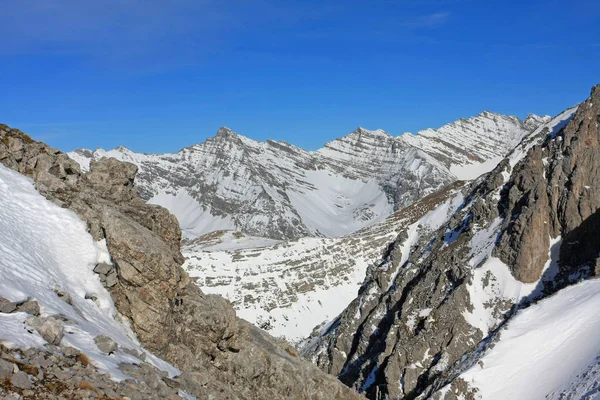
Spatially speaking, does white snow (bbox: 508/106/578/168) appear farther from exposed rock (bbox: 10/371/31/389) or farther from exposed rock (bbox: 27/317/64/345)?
exposed rock (bbox: 10/371/31/389)

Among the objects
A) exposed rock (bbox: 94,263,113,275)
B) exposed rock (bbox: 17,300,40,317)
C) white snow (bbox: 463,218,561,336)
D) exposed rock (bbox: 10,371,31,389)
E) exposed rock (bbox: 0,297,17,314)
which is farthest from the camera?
white snow (bbox: 463,218,561,336)

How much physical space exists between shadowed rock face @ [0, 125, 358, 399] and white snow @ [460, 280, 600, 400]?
23033 millimetres

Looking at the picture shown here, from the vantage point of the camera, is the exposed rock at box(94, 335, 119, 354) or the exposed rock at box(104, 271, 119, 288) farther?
the exposed rock at box(104, 271, 119, 288)

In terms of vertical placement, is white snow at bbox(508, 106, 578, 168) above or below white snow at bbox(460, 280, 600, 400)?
above

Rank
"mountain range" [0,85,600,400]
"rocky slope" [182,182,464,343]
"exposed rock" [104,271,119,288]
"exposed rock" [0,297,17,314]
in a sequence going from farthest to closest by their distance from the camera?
"rocky slope" [182,182,464,343] < "exposed rock" [104,271,119,288] < "mountain range" [0,85,600,400] < "exposed rock" [0,297,17,314]

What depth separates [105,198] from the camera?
27.8 metres

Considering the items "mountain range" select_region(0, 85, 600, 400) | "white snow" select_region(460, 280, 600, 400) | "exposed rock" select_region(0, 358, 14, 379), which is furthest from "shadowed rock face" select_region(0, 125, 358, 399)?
"white snow" select_region(460, 280, 600, 400)

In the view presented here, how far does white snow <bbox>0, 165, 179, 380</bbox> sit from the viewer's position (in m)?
15.9

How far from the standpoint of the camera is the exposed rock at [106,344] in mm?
16531

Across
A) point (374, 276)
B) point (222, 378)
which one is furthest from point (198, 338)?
point (374, 276)

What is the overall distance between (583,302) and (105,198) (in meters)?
45.4

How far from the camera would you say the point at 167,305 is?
23.0 metres

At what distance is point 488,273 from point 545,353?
24.2 meters

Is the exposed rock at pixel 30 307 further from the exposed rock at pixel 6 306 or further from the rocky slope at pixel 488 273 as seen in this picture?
the rocky slope at pixel 488 273
